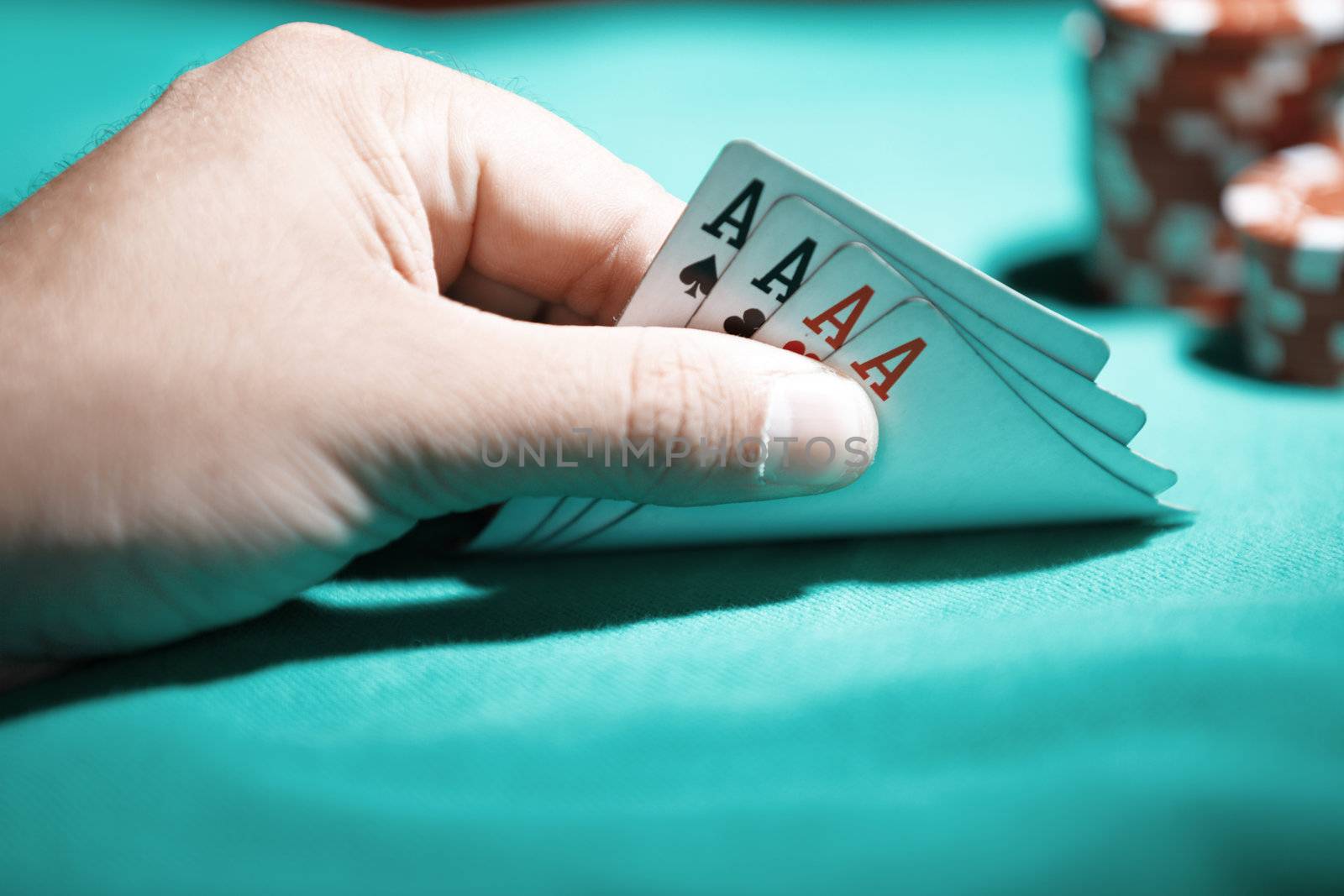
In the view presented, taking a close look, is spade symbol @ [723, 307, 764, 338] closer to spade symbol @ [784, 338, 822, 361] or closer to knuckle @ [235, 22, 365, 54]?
spade symbol @ [784, 338, 822, 361]

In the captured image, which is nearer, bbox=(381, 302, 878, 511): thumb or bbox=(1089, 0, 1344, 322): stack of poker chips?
bbox=(381, 302, 878, 511): thumb

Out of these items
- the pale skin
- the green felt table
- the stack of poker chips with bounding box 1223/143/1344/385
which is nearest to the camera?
the green felt table

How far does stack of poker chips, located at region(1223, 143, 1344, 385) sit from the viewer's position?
1.04 m

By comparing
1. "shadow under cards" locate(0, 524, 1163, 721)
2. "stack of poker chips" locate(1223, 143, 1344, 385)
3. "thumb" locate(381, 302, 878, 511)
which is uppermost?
"stack of poker chips" locate(1223, 143, 1344, 385)

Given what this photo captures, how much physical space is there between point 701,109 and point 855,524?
1.09 meters

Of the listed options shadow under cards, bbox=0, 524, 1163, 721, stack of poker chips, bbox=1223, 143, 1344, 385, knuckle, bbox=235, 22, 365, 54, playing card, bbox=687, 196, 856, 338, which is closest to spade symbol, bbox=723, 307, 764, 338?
playing card, bbox=687, 196, 856, 338

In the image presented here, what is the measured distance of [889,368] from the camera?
2.47 feet

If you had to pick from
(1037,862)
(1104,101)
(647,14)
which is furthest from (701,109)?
(1037,862)

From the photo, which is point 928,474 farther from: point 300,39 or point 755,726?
point 300,39

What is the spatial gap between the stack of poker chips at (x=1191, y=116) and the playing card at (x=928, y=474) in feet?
1.86

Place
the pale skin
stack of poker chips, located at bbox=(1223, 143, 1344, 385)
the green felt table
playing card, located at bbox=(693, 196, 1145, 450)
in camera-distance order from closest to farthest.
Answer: the green felt table < the pale skin < playing card, located at bbox=(693, 196, 1145, 450) < stack of poker chips, located at bbox=(1223, 143, 1344, 385)

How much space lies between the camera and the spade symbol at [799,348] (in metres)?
0.77

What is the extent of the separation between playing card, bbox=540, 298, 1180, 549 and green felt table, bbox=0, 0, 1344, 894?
20 mm

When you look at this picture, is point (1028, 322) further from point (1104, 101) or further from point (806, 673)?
point (1104, 101)
